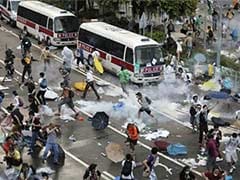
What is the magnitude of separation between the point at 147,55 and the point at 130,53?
78 centimetres

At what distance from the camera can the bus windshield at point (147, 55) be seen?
30.6 metres

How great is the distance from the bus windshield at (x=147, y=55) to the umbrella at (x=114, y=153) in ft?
29.6

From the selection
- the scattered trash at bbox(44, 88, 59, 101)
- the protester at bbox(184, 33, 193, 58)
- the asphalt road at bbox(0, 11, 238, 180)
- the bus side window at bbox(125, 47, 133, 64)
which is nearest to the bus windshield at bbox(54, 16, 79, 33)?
the protester at bbox(184, 33, 193, 58)

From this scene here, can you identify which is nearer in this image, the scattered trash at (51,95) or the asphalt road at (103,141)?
the asphalt road at (103,141)

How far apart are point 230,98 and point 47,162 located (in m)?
8.59

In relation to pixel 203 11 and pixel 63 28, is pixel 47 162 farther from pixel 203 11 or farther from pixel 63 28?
pixel 203 11

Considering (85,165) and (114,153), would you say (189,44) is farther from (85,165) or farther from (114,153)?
(85,165)

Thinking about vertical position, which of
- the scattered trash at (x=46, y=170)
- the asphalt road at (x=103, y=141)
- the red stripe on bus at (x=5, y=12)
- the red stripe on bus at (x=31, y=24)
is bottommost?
the asphalt road at (x=103, y=141)

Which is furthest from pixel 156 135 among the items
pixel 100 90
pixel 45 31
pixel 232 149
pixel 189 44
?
pixel 45 31

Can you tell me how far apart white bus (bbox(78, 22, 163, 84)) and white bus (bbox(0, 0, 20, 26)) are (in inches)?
460

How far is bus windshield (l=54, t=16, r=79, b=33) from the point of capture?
3781cm

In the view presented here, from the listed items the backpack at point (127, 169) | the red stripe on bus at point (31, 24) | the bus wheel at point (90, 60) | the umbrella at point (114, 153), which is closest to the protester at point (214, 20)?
the red stripe on bus at point (31, 24)

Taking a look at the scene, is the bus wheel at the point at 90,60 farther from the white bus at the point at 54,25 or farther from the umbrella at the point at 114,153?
the umbrella at the point at 114,153

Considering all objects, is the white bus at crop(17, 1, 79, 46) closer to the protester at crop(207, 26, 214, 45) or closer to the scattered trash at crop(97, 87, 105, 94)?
the protester at crop(207, 26, 214, 45)
